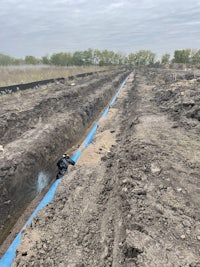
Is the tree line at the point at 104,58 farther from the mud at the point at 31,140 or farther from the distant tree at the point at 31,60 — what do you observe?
the mud at the point at 31,140

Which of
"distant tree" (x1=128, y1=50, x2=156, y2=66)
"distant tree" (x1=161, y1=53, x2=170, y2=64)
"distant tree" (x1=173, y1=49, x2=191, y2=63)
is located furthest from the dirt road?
"distant tree" (x1=128, y1=50, x2=156, y2=66)

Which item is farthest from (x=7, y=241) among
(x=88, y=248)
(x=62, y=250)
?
(x=88, y=248)

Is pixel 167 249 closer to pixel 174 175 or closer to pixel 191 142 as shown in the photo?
pixel 174 175

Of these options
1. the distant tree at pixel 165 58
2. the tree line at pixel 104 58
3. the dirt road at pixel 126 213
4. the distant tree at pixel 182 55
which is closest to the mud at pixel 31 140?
the dirt road at pixel 126 213

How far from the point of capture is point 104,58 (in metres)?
84.4

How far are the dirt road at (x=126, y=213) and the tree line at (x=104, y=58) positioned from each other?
67.6 m

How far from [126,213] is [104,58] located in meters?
85.1

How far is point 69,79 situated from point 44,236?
23208 mm

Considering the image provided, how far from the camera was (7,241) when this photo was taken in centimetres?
522

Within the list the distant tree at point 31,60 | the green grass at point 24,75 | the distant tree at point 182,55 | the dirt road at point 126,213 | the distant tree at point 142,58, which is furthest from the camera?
the distant tree at point 142,58

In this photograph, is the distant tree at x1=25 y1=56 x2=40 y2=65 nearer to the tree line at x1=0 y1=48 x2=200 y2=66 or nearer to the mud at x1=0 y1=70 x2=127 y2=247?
the tree line at x1=0 y1=48 x2=200 y2=66

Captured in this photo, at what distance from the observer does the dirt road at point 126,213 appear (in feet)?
10.7

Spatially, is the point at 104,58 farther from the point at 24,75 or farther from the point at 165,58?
the point at 24,75

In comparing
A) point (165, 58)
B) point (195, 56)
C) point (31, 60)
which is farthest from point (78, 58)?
point (195, 56)
